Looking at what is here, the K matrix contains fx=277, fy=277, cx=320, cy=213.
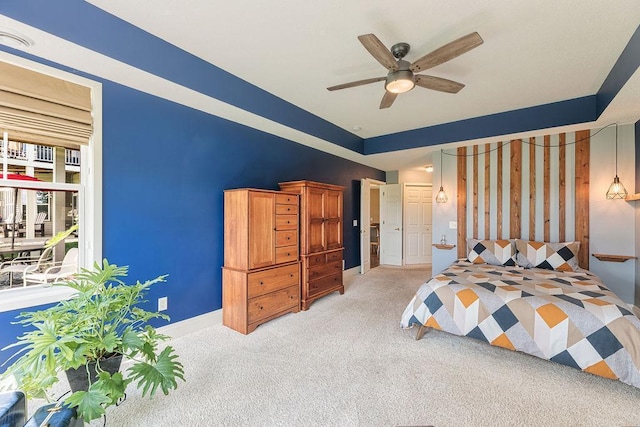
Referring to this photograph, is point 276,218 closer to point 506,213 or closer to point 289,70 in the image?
point 289,70

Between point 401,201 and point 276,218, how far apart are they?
168 inches

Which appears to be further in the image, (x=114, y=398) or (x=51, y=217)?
(x=51, y=217)

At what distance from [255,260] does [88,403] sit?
1.94 m

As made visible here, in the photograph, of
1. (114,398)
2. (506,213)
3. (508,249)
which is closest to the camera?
(114,398)

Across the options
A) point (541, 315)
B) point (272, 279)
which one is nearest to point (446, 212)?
point (541, 315)

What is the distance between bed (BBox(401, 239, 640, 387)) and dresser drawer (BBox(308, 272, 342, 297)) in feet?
4.69

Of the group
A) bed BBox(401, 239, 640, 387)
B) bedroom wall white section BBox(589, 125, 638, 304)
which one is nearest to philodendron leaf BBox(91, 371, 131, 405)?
bed BBox(401, 239, 640, 387)

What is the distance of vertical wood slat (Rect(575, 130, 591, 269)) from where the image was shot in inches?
150

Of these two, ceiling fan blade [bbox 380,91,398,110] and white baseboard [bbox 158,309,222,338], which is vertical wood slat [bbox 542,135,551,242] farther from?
white baseboard [bbox 158,309,222,338]

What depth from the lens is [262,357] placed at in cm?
250

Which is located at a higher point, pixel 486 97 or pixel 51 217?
pixel 486 97

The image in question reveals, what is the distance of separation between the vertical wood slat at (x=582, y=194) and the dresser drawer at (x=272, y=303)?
3957 mm

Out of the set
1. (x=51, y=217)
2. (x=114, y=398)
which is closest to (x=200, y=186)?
(x=51, y=217)

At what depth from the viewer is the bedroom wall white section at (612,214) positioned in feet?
11.8
